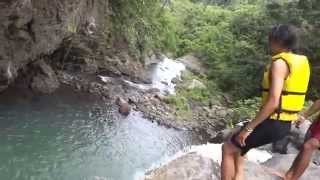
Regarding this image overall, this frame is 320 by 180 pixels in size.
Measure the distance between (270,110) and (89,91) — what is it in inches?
695

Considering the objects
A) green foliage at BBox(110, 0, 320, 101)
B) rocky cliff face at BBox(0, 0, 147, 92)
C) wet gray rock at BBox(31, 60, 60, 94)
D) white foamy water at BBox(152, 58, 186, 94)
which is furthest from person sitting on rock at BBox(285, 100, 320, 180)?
white foamy water at BBox(152, 58, 186, 94)

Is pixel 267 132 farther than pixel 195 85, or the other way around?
pixel 195 85

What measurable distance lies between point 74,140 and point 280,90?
11.7 metres

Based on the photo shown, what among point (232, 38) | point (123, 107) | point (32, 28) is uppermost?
point (32, 28)

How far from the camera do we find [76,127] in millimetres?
17047

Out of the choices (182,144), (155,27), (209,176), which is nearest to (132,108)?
(182,144)

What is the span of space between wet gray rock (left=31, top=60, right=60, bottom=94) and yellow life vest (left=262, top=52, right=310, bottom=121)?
53.7 ft

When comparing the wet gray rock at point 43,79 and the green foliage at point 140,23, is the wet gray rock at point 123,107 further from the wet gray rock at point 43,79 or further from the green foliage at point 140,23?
the green foliage at point 140,23

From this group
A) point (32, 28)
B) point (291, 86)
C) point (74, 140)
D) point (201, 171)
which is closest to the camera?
point (291, 86)

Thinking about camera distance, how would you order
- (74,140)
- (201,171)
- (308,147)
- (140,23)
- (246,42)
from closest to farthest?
(308,147), (201,171), (74,140), (140,23), (246,42)

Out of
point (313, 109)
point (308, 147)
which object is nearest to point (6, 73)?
point (313, 109)

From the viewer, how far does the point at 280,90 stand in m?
4.64

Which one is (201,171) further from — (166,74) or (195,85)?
(166,74)

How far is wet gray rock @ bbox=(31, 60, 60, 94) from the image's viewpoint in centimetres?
2034
